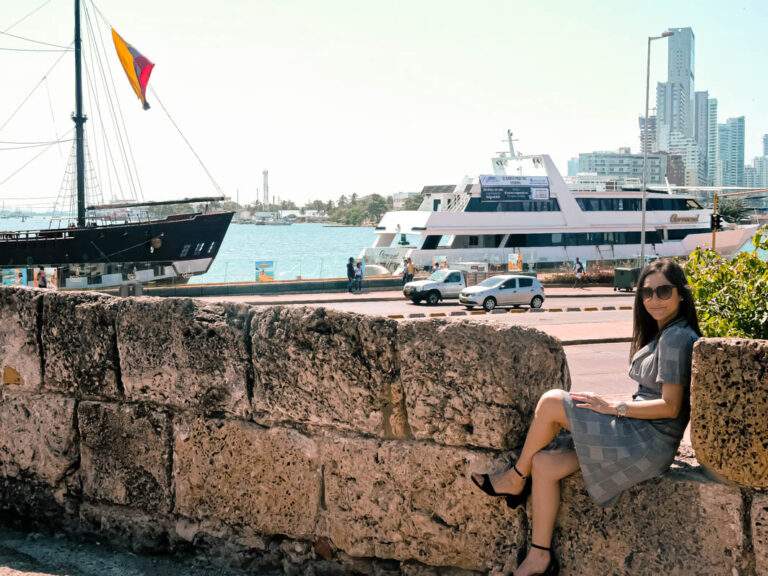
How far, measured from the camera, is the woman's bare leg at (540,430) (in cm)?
292

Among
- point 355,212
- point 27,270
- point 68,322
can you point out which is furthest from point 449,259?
point 355,212

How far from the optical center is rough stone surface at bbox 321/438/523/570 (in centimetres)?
316

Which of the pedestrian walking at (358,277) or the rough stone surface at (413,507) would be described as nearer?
the rough stone surface at (413,507)

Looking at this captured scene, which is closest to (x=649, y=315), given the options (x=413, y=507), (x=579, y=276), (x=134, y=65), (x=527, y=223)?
(x=413, y=507)

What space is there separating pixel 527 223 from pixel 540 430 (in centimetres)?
4623

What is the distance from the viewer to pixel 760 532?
2.66 m

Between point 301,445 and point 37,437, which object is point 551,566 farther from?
point 37,437

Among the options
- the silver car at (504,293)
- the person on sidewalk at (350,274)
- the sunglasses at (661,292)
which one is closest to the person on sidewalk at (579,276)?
the silver car at (504,293)

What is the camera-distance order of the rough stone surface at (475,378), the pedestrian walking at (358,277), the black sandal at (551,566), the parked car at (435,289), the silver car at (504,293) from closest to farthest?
the black sandal at (551,566) → the rough stone surface at (475,378) → the silver car at (504,293) → the parked car at (435,289) → the pedestrian walking at (358,277)

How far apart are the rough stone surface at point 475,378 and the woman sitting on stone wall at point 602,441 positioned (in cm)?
14

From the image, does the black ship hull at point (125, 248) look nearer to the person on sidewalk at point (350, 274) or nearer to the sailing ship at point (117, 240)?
the sailing ship at point (117, 240)

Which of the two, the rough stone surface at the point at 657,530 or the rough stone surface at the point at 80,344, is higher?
the rough stone surface at the point at 80,344

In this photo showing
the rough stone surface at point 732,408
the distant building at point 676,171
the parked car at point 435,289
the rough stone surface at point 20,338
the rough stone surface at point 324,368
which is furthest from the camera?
the distant building at point 676,171

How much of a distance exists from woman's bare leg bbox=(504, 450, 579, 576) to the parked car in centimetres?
2761
